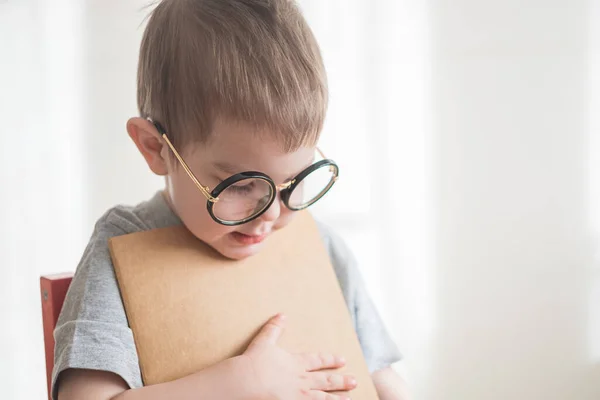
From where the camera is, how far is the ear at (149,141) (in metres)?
0.83

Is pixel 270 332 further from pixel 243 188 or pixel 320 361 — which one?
pixel 243 188

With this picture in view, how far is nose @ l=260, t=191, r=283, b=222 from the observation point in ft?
2.72

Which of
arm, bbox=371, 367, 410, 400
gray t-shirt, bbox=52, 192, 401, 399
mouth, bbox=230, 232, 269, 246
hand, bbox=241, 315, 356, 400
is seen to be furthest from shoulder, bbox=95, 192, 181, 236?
arm, bbox=371, 367, 410, 400

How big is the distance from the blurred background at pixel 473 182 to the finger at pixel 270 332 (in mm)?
813

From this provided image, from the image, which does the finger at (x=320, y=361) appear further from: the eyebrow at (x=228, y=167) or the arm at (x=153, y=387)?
the eyebrow at (x=228, y=167)

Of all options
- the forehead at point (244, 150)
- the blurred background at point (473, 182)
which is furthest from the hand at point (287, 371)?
the blurred background at point (473, 182)

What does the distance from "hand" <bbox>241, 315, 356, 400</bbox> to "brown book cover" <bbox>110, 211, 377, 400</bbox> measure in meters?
0.02

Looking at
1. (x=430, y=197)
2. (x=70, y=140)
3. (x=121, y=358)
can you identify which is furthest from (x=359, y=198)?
(x=121, y=358)

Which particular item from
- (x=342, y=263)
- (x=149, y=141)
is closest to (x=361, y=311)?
(x=342, y=263)

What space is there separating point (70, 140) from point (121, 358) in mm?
827

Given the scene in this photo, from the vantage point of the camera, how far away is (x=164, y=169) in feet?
2.85

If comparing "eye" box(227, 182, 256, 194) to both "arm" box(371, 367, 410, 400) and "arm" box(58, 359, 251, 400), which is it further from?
"arm" box(371, 367, 410, 400)

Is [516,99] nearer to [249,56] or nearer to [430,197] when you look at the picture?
[430,197]

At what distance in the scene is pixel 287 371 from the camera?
2.70 feet
